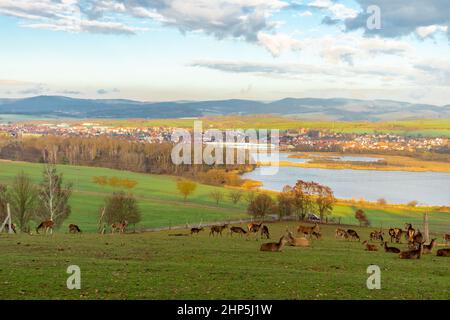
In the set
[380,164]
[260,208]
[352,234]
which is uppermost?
[352,234]

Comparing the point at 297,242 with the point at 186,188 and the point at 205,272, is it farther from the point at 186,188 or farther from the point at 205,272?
the point at 186,188

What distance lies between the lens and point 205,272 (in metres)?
17.3

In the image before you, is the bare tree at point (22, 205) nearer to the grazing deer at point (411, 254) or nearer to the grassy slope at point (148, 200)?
the grassy slope at point (148, 200)

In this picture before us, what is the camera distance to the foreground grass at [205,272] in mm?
14172

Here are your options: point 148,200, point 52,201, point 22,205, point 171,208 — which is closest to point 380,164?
point 148,200

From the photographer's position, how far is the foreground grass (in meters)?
14.2

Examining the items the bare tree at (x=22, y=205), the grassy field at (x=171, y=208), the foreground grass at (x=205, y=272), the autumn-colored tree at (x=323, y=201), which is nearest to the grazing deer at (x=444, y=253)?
the foreground grass at (x=205, y=272)

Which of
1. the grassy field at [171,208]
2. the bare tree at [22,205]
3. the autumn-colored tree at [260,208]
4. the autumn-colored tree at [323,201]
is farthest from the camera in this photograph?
the autumn-colored tree at [323,201]

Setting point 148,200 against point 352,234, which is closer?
point 352,234

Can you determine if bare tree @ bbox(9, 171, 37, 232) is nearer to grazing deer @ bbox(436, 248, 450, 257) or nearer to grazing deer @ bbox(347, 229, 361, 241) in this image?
grazing deer @ bbox(347, 229, 361, 241)

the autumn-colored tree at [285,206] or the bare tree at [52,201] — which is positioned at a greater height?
the bare tree at [52,201]
